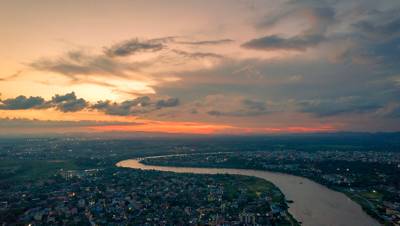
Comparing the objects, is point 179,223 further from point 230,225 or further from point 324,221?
point 324,221

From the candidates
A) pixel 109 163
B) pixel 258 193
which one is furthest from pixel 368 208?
pixel 109 163

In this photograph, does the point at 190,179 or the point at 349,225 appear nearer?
the point at 349,225

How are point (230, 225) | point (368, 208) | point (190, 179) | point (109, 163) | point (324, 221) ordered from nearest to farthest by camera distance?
1. point (230, 225)
2. point (324, 221)
3. point (368, 208)
4. point (190, 179)
5. point (109, 163)

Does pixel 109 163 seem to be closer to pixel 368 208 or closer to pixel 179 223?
pixel 179 223

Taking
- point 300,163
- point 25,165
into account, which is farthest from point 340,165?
point 25,165

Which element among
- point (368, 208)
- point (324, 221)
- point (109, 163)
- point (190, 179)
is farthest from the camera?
point (109, 163)

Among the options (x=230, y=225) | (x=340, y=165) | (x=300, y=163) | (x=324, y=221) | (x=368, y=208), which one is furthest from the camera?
(x=300, y=163)

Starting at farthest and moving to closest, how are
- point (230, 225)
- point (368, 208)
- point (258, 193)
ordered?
point (258, 193)
point (368, 208)
point (230, 225)

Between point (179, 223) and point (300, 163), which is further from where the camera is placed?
point (300, 163)
